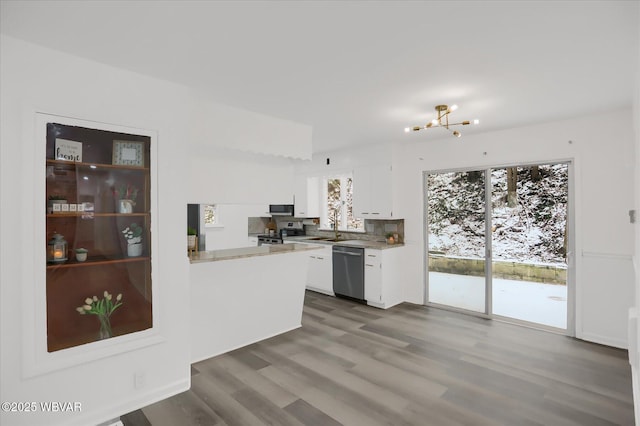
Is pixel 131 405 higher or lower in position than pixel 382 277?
lower

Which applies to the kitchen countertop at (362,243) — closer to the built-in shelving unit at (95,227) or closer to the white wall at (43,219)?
the white wall at (43,219)

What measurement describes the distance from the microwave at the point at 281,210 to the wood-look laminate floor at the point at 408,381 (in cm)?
313

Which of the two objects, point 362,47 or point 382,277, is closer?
point 362,47

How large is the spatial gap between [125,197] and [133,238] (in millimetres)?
325

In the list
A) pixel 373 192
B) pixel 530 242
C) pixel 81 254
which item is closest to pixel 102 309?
pixel 81 254

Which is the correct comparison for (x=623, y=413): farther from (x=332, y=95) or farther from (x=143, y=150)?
(x=143, y=150)

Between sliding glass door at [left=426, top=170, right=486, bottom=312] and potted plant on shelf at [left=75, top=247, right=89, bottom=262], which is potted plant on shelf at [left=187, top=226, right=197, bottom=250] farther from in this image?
sliding glass door at [left=426, top=170, right=486, bottom=312]

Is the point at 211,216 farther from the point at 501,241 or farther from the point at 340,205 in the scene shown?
the point at 501,241

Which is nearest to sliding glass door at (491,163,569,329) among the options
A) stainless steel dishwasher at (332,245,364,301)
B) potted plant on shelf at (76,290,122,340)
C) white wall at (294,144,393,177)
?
white wall at (294,144,393,177)

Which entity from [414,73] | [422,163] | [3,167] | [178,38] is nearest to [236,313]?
[3,167]

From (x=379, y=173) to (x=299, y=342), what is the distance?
9.52 ft

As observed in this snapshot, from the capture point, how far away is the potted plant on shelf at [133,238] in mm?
2645

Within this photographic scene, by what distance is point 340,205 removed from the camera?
6.43m

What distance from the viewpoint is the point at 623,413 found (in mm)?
2457
